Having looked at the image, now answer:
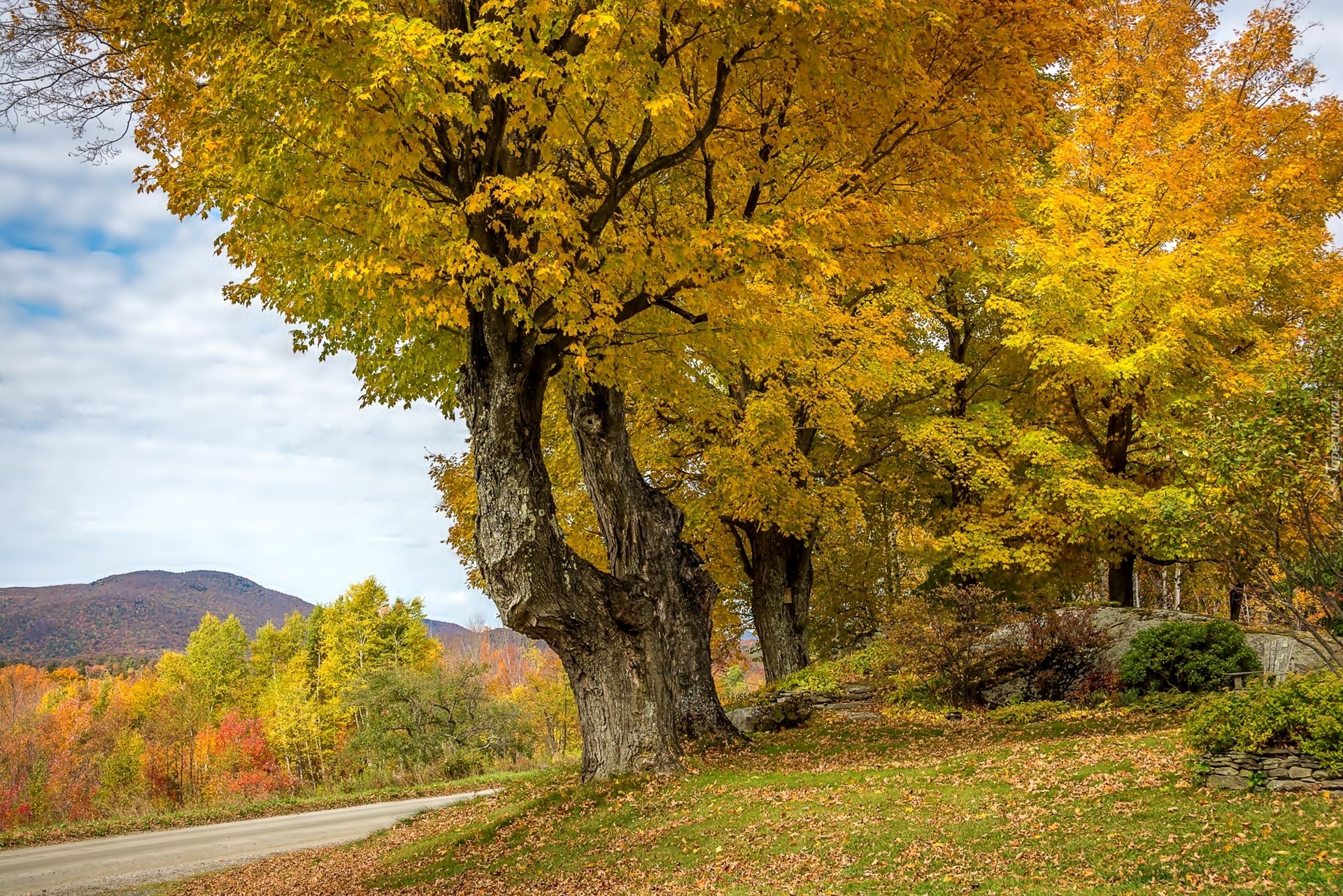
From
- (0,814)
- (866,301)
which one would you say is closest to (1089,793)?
(866,301)

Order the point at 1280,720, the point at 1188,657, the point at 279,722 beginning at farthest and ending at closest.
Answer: the point at 279,722 → the point at 1188,657 → the point at 1280,720

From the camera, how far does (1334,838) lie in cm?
541

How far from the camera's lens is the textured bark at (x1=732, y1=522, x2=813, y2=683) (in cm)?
1738

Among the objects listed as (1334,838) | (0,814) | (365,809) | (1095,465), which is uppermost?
(1095,465)

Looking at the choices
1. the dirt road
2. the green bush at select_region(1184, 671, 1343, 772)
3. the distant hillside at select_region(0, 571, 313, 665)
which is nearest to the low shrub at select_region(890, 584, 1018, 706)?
the green bush at select_region(1184, 671, 1343, 772)

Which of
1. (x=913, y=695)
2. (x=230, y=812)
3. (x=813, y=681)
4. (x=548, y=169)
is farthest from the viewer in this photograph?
(x=230, y=812)

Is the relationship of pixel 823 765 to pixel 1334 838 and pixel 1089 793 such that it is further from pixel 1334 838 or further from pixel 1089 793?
pixel 1334 838

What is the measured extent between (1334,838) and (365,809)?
16977mm

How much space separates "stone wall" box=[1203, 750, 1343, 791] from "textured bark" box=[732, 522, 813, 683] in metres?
10.4

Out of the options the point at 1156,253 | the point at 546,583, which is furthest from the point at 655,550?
the point at 1156,253

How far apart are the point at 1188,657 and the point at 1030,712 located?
2536 millimetres

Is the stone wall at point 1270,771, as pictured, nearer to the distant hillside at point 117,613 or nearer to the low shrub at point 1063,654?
the low shrub at point 1063,654

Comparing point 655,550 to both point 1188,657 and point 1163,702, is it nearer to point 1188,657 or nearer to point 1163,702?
point 1163,702

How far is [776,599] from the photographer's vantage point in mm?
17578
